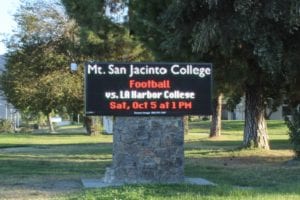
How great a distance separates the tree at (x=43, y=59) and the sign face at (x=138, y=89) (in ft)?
108

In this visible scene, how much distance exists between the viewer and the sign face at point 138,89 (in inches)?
580

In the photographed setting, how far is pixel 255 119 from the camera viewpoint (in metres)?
24.3

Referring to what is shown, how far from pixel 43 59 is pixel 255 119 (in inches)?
1056

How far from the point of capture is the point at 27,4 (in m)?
49.4

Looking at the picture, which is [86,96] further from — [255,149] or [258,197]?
[255,149]

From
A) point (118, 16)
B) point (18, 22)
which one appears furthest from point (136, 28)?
point (18, 22)

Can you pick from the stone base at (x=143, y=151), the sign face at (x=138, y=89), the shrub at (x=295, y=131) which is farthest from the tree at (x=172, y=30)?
the stone base at (x=143, y=151)

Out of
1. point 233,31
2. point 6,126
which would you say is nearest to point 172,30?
point 233,31

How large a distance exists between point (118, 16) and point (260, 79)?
7.64 m

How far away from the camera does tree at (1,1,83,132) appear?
47.8 m

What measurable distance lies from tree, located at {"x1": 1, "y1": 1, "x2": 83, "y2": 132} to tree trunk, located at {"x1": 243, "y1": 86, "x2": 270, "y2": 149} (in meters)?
25.0

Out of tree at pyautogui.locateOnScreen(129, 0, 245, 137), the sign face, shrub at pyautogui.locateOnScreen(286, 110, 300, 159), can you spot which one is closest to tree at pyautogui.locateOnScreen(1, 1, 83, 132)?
tree at pyautogui.locateOnScreen(129, 0, 245, 137)

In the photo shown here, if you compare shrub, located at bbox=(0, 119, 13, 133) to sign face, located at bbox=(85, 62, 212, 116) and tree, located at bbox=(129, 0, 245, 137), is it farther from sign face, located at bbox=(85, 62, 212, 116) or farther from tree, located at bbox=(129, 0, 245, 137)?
sign face, located at bbox=(85, 62, 212, 116)

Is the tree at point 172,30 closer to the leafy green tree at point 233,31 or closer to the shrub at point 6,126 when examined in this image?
the leafy green tree at point 233,31
